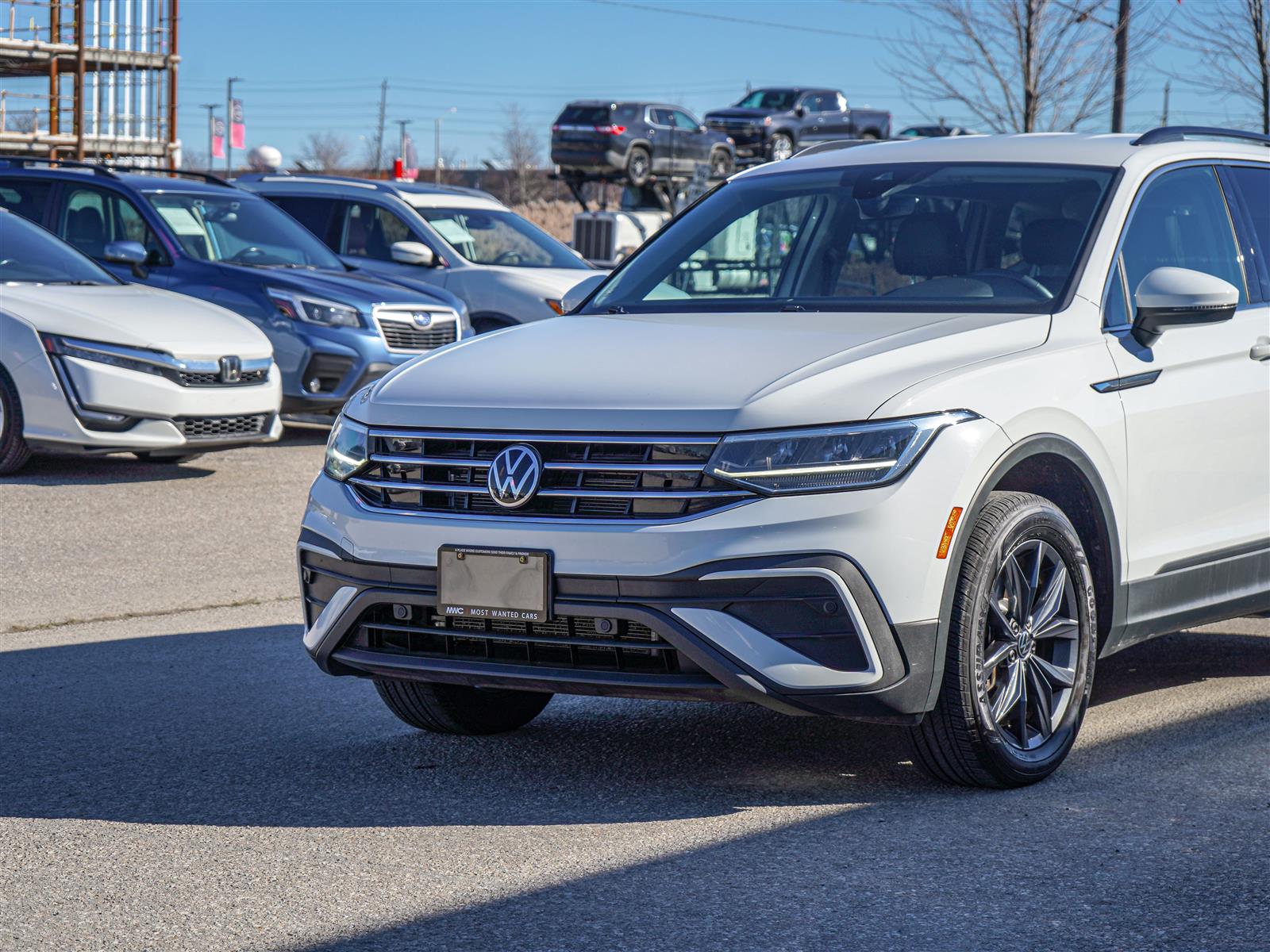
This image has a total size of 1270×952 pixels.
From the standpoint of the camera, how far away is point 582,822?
4.46 meters

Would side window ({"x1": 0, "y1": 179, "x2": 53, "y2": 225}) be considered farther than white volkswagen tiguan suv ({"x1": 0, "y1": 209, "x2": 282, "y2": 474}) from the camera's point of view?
Yes

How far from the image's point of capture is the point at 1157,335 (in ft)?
17.3

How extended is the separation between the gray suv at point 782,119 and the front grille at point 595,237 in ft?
38.8

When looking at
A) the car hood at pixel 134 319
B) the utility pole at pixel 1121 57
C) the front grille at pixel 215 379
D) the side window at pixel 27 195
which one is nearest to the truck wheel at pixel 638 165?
the utility pole at pixel 1121 57

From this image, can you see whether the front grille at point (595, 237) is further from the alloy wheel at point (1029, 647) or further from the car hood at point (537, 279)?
the alloy wheel at point (1029, 647)

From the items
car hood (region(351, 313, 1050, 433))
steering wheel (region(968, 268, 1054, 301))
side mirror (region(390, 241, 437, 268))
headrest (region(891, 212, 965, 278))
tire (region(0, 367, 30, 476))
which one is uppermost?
headrest (region(891, 212, 965, 278))

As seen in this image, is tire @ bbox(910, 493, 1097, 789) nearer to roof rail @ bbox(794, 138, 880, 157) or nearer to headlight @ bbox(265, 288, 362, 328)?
roof rail @ bbox(794, 138, 880, 157)

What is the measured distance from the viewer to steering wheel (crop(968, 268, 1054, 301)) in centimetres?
521

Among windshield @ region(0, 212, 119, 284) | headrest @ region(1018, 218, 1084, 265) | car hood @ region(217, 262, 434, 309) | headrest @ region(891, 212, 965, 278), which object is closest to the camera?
headrest @ region(1018, 218, 1084, 265)

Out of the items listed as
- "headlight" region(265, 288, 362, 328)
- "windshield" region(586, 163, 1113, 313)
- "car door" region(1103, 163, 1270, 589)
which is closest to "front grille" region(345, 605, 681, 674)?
"windshield" region(586, 163, 1113, 313)

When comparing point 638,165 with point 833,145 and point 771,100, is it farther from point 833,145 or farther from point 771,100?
point 833,145

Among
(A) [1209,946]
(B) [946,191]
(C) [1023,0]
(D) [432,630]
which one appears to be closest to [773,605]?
(D) [432,630]

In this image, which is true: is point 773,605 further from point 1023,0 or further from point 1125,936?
point 1023,0

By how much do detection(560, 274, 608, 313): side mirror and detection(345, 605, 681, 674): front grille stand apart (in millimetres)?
1691
